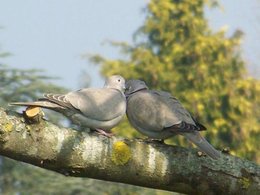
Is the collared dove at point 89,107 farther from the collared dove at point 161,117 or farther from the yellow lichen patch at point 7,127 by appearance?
the yellow lichen patch at point 7,127

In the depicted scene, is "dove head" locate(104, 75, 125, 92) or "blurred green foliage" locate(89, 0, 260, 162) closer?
"dove head" locate(104, 75, 125, 92)

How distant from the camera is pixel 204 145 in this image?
14.3ft

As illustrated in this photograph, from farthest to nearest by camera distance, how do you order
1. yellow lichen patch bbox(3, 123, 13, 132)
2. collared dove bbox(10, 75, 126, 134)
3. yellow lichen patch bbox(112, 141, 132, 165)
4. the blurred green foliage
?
the blurred green foliage → collared dove bbox(10, 75, 126, 134) → yellow lichen patch bbox(112, 141, 132, 165) → yellow lichen patch bbox(3, 123, 13, 132)

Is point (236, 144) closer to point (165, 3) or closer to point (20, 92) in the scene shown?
point (165, 3)

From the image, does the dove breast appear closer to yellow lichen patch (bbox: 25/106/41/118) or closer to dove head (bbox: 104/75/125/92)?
dove head (bbox: 104/75/125/92)

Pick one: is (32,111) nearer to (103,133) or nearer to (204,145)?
(103,133)

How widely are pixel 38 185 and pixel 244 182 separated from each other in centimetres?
→ 286

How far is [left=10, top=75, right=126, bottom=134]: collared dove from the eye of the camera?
440 cm

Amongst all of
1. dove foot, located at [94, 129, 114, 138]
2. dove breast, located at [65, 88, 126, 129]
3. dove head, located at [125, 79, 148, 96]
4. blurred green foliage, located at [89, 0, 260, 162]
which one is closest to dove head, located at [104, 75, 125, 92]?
dove head, located at [125, 79, 148, 96]

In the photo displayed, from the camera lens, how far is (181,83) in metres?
17.2

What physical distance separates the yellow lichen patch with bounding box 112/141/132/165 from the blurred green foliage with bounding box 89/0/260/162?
40.7 ft

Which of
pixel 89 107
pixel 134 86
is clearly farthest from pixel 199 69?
pixel 89 107

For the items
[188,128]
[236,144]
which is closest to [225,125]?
[236,144]

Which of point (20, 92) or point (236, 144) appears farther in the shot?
point (236, 144)
